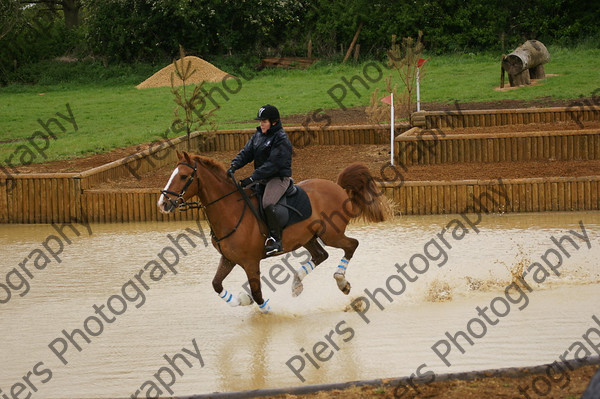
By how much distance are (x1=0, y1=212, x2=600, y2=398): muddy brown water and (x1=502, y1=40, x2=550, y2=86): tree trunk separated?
9880 mm

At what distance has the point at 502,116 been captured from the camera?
18.1m

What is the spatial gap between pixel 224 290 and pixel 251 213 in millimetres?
835

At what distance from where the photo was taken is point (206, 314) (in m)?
8.80

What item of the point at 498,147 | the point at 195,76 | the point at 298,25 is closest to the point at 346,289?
the point at 498,147

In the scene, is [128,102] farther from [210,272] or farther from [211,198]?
[211,198]

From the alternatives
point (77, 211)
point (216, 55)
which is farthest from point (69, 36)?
point (77, 211)

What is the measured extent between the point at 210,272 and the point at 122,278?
3.63 ft

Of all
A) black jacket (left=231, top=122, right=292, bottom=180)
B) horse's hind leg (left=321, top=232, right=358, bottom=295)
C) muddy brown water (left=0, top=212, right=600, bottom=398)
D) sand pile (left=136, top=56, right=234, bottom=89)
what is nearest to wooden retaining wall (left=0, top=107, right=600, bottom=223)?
muddy brown water (left=0, top=212, right=600, bottom=398)

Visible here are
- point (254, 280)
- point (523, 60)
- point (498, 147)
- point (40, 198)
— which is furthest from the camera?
point (523, 60)

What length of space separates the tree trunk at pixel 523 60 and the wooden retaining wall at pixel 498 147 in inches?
263

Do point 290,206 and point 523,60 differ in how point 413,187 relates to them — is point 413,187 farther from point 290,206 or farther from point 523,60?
point 523,60

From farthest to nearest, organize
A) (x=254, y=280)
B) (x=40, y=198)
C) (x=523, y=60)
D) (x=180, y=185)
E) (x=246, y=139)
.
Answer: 1. (x=523, y=60)
2. (x=246, y=139)
3. (x=40, y=198)
4. (x=254, y=280)
5. (x=180, y=185)

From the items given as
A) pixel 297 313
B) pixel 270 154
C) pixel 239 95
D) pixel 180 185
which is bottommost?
pixel 297 313

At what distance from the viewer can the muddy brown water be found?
273 inches
